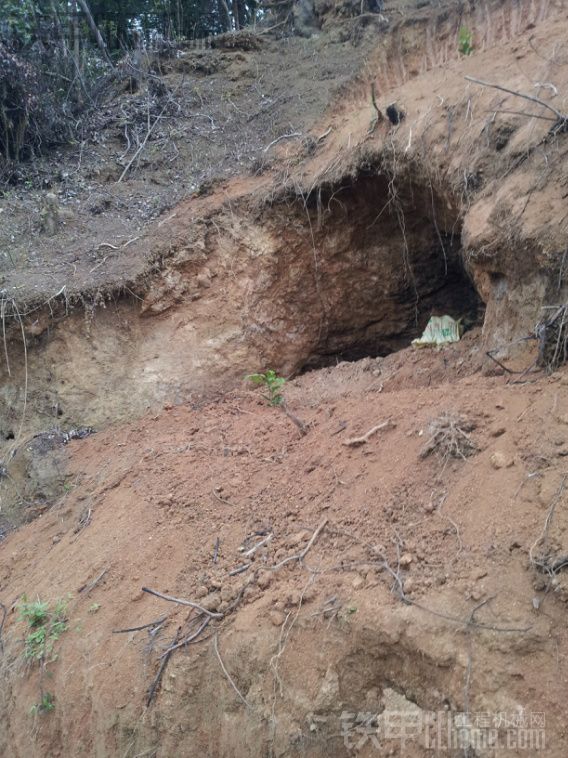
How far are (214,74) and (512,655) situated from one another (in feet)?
26.5

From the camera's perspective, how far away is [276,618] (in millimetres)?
2697

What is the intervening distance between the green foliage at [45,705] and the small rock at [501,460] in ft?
7.85

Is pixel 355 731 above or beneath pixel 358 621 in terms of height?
beneath

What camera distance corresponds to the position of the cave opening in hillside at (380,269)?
18.5 ft

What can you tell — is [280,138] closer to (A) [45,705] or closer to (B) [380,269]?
(B) [380,269]

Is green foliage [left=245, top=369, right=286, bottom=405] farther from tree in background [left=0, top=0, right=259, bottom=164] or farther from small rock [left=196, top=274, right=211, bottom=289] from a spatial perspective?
tree in background [left=0, top=0, right=259, bottom=164]

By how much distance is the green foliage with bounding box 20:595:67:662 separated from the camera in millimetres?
3408

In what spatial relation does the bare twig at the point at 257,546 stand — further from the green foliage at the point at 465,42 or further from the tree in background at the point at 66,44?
the tree in background at the point at 66,44

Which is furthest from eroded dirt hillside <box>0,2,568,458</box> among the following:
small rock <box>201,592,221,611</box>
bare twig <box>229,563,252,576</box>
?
small rock <box>201,592,221,611</box>

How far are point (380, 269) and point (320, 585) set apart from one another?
3.86 metres

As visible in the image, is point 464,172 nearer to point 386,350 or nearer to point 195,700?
point 386,350

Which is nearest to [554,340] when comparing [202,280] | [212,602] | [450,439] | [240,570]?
[450,439]

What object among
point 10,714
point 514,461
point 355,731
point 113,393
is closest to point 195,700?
point 355,731

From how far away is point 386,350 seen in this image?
6.34m
